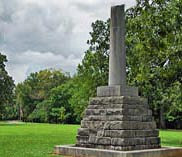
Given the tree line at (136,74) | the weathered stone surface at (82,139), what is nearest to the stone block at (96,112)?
the weathered stone surface at (82,139)

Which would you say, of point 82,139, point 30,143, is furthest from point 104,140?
point 30,143

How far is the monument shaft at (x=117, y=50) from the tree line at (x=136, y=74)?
7.35 metres

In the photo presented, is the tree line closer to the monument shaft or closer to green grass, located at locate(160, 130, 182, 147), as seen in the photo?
green grass, located at locate(160, 130, 182, 147)

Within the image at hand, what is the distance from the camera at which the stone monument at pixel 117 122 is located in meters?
12.4

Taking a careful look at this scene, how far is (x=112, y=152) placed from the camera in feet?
38.3

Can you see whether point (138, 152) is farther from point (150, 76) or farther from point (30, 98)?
point (30, 98)

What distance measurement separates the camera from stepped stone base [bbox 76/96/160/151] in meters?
12.4

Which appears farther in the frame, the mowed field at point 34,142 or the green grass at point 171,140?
the green grass at point 171,140

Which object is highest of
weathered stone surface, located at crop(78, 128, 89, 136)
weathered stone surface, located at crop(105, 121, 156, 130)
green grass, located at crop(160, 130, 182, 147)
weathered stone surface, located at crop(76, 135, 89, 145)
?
weathered stone surface, located at crop(105, 121, 156, 130)

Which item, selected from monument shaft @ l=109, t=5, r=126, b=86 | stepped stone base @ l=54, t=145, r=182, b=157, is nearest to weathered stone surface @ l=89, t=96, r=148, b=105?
monument shaft @ l=109, t=5, r=126, b=86

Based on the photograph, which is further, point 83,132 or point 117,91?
point 83,132

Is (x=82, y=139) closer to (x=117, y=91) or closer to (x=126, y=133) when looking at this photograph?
(x=126, y=133)

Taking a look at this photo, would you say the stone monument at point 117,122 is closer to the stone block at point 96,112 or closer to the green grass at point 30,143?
the stone block at point 96,112

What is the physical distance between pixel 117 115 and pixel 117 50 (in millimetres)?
2302
